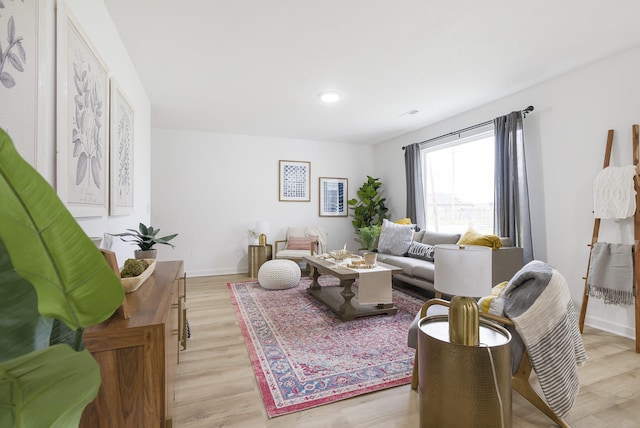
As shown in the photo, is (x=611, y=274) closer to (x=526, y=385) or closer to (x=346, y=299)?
(x=526, y=385)

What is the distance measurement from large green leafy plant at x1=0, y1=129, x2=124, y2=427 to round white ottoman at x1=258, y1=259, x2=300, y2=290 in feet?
12.2

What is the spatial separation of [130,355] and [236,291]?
125 inches

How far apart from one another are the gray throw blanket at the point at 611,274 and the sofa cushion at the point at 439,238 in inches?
55.8

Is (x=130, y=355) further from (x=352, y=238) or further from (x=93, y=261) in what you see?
(x=352, y=238)

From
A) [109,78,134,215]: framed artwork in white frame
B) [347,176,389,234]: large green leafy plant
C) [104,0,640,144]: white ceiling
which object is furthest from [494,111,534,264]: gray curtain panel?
[109,78,134,215]: framed artwork in white frame

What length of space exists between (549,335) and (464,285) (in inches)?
23.1

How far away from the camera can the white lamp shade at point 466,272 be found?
1.29 metres

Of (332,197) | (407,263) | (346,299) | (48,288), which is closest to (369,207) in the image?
(332,197)

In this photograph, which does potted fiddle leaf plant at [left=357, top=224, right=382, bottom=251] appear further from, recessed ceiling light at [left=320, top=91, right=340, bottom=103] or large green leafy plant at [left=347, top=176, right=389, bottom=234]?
recessed ceiling light at [left=320, top=91, right=340, bottom=103]

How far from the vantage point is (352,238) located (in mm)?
6145

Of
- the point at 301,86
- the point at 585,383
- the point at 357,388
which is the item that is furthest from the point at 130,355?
the point at 301,86

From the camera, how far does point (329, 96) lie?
11.5 feet

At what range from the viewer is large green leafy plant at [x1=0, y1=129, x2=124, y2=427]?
0.95 feet

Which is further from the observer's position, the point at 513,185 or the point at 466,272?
the point at 513,185
